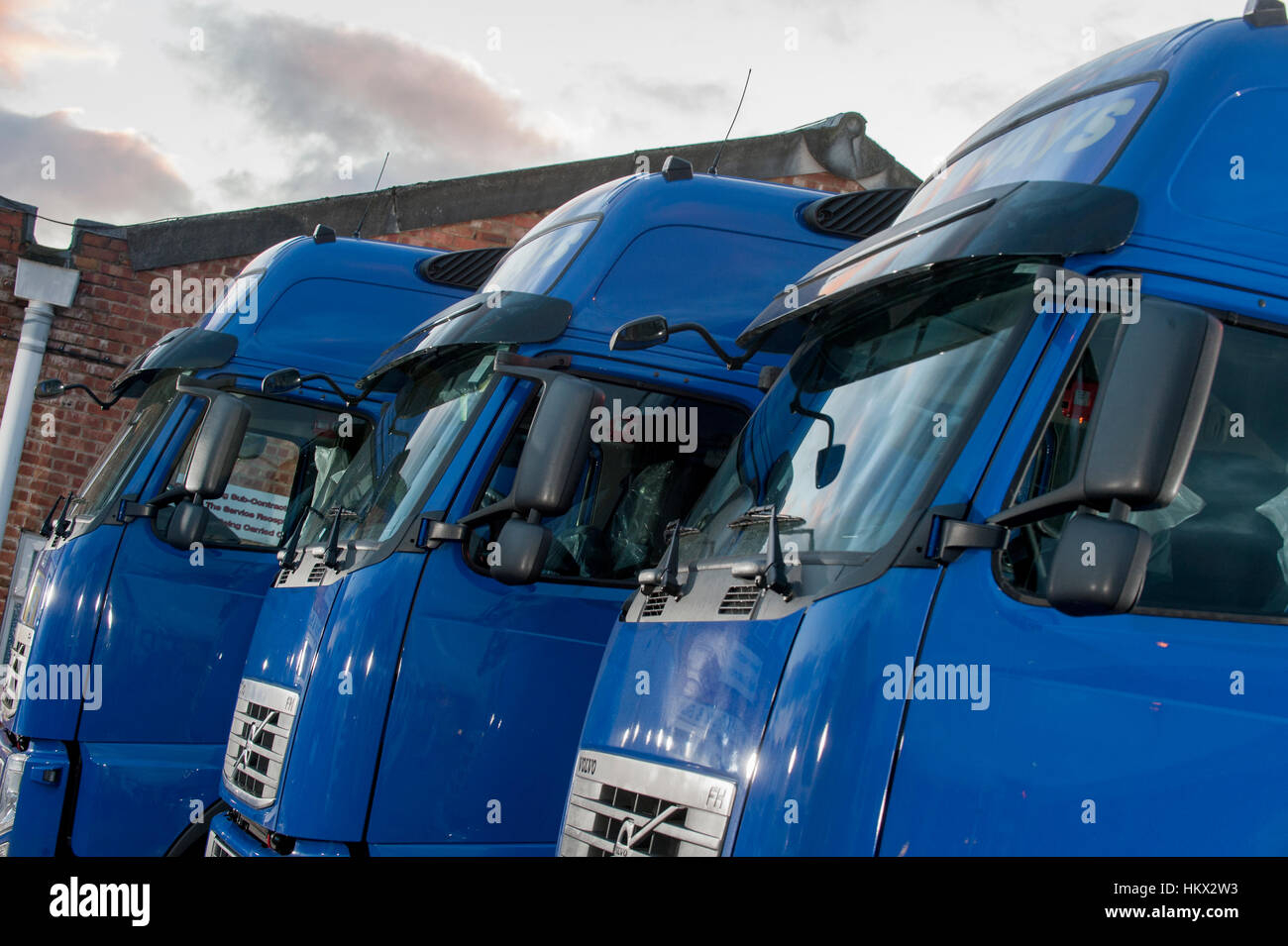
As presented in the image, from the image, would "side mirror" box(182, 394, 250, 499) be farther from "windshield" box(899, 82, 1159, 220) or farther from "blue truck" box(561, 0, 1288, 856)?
"windshield" box(899, 82, 1159, 220)

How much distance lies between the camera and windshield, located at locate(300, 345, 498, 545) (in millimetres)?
4660

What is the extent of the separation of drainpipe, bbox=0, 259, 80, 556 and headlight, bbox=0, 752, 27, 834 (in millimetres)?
4542

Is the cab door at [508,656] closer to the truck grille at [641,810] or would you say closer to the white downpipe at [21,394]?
Result: the truck grille at [641,810]

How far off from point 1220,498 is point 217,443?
4271 millimetres

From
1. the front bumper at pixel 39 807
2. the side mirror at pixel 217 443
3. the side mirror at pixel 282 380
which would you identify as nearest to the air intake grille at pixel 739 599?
the side mirror at pixel 217 443

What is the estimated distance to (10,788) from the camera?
600 cm

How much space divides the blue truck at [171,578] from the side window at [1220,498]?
4024 millimetres

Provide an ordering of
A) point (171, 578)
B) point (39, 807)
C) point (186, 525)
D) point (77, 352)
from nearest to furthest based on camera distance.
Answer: point (39, 807) < point (186, 525) < point (171, 578) < point (77, 352)

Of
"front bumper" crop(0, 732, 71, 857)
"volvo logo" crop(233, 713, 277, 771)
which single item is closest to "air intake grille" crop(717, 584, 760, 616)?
"volvo logo" crop(233, 713, 277, 771)

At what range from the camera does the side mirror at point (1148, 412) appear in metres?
2.27

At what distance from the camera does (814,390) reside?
3312 millimetres

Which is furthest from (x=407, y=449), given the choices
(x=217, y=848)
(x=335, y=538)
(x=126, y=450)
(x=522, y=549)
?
(x=126, y=450)

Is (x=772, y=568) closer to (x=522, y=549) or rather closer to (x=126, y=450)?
(x=522, y=549)

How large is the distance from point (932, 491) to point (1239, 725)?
2.31ft
